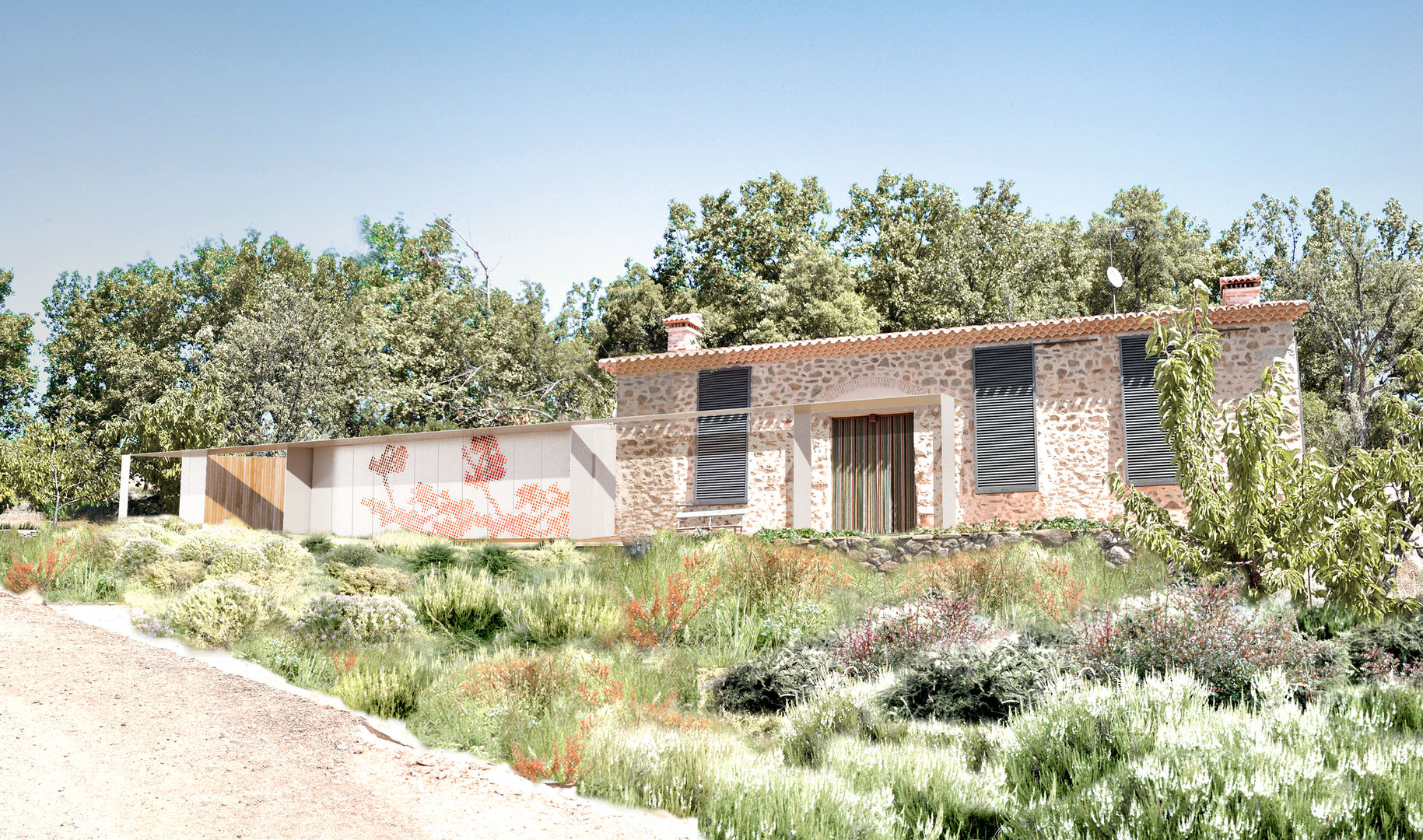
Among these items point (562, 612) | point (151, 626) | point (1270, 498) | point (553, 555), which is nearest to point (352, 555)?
point (553, 555)

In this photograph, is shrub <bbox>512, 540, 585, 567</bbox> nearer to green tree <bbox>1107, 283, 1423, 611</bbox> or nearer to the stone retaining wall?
the stone retaining wall

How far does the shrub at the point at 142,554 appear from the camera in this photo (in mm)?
10625

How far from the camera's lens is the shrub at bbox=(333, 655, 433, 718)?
6.98 m

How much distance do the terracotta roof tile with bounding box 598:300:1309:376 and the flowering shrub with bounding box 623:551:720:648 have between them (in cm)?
693

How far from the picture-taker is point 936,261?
80.5 ft

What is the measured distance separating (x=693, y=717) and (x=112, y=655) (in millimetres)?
4345

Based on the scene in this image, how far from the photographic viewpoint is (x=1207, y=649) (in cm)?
665

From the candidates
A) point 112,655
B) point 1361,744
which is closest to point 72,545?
point 112,655

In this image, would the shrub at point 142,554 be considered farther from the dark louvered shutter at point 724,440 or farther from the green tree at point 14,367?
the green tree at point 14,367

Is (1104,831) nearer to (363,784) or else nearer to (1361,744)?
(1361,744)

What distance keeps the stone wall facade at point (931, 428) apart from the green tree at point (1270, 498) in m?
5.80

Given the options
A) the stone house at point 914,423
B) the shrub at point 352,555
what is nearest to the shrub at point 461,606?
the shrub at point 352,555

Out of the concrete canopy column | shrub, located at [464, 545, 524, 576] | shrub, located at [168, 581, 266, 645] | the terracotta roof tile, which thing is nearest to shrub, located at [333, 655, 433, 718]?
shrub, located at [168, 581, 266, 645]

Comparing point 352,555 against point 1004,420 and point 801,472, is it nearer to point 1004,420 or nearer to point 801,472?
point 801,472
